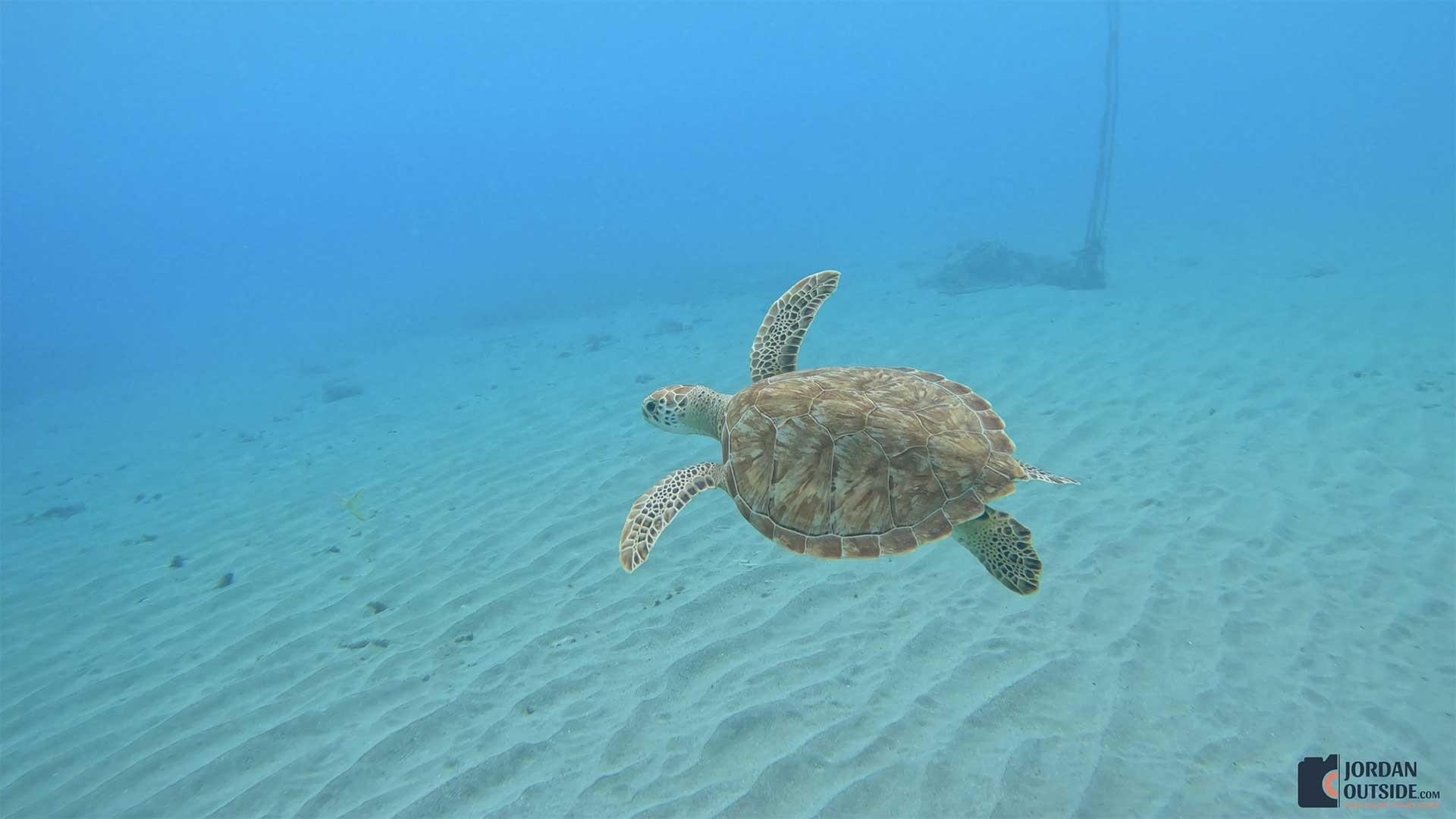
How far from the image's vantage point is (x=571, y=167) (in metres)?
110

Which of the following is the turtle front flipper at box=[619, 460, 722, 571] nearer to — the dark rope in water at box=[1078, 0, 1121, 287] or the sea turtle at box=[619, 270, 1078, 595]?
the sea turtle at box=[619, 270, 1078, 595]

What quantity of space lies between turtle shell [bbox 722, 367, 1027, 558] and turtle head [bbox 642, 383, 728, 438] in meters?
0.80

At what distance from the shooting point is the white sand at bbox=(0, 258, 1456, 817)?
10.1ft

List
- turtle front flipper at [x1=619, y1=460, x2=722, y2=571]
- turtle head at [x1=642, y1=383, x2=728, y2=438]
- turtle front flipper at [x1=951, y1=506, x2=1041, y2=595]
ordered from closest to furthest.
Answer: turtle front flipper at [x1=951, y1=506, x2=1041, y2=595]
turtle front flipper at [x1=619, y1=460, x2=722, y2=571]
turtle head at [x1=642, y1=383, x2=728, y2=438]

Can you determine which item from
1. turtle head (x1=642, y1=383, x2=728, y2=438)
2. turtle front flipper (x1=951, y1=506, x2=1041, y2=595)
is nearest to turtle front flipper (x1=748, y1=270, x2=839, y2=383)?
turtle head (x1=642, y1=383, x2=728, y2=438)

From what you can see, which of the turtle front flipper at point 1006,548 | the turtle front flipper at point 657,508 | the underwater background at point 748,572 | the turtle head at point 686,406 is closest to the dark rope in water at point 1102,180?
the underwater background at point 748,572

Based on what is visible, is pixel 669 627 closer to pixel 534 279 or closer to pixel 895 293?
pixel 895 293

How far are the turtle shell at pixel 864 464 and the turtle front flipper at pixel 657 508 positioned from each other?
372 millimetres

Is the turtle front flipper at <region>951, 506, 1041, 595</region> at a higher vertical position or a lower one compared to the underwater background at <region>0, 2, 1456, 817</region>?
higher

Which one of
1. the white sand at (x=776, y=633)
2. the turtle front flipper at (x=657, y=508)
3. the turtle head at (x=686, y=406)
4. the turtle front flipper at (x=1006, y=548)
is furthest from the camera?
the turtle head at (x=686, y=406)

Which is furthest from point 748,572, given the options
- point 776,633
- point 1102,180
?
point 1102,180

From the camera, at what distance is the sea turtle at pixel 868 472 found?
3.16m

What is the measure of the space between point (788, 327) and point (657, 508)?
5.59 feet

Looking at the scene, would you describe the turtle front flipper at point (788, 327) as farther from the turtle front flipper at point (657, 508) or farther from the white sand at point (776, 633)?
the white sand at point (776, 633)
